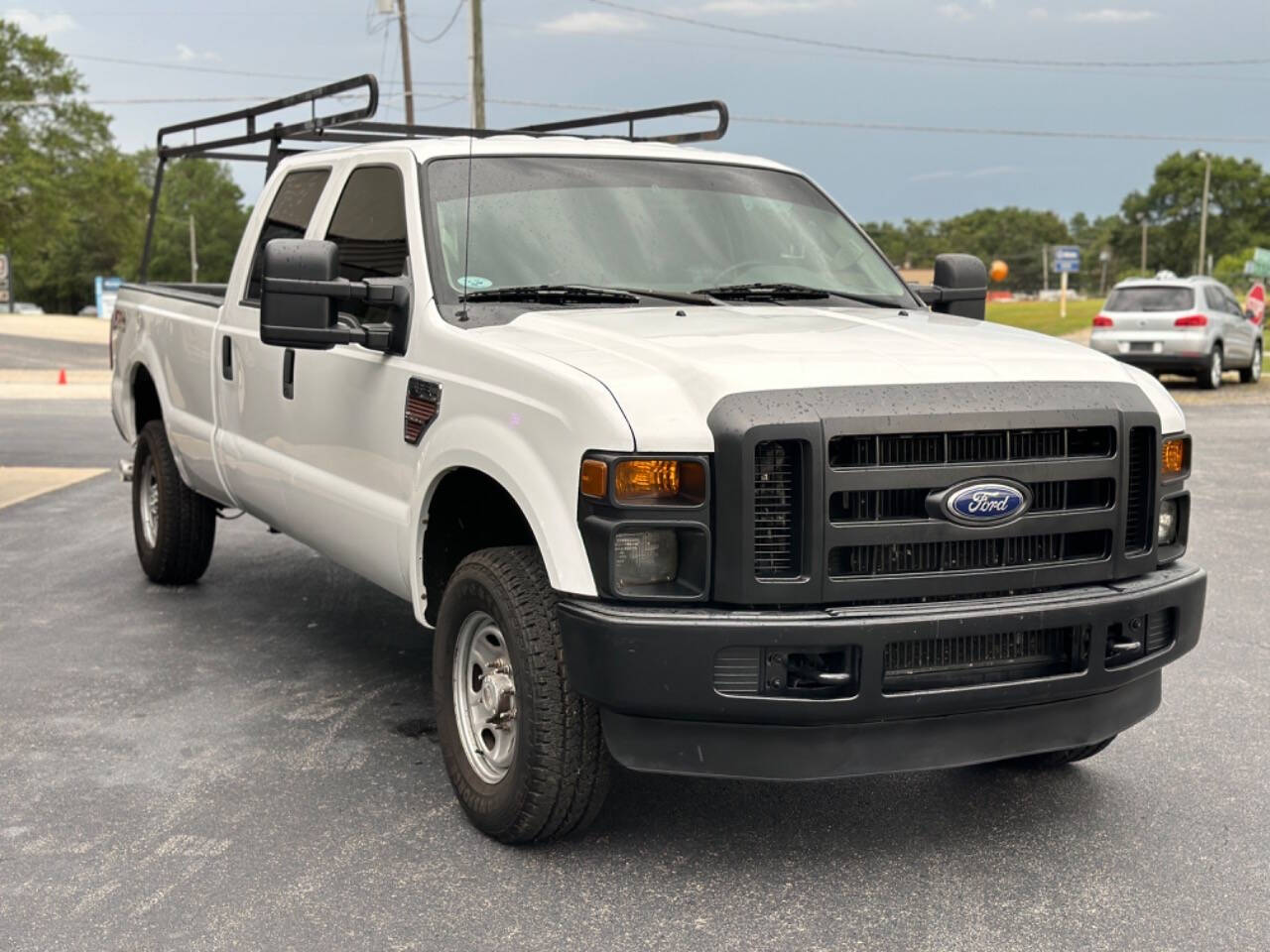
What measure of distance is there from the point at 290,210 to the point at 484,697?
9.40ft

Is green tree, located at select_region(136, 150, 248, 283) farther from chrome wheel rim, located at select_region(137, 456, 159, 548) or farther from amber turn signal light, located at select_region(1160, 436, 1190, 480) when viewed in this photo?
amber turn signal light, located at select_region(1160, 436, 1190, 480)

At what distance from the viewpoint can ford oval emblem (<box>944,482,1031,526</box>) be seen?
158 inches

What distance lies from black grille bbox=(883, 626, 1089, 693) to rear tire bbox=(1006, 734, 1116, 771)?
996 mm

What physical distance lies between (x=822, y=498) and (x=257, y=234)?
382 cm

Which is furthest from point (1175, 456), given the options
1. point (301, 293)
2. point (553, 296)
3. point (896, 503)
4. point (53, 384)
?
point (53, 384)

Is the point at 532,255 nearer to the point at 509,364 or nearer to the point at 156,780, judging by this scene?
the point at 509,364

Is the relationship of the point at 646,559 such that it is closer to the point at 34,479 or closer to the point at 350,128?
the point at 350,128

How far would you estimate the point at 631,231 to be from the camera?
5.48m

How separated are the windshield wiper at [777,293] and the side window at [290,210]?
1.83 metres

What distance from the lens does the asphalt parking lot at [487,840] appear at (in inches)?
155

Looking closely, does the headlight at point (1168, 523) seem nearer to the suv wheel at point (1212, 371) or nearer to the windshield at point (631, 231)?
the windshield at point (631, 231)

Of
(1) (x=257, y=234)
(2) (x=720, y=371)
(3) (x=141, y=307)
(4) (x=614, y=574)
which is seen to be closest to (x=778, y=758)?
(4) (x=614, y=574)

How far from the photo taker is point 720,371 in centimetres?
401

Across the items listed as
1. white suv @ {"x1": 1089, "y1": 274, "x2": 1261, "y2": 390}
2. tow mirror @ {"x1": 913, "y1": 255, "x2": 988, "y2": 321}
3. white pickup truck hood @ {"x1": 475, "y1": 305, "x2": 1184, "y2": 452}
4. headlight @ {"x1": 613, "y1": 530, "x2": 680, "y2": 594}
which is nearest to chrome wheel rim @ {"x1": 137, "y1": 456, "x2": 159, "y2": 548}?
→ white pickup truck hood @ {"x1": 475, "y1": 305, "x2": 1184, "y2": 452}
